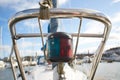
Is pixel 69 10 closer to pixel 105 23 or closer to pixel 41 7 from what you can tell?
pixel 41 7

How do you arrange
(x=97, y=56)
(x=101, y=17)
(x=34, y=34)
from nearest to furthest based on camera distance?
(x=101, y=17) < (x=97, y=56) < (x=34, y=34)

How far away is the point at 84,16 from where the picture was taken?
2.28 m

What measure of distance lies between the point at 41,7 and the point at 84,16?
41 centimetres

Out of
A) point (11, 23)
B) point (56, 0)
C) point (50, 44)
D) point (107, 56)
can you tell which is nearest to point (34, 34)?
point (11, 23)

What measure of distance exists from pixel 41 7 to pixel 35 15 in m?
0.09

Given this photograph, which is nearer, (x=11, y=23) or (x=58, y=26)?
(x=11, y=23)

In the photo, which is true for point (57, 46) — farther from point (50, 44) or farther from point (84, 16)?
point (84, 16)

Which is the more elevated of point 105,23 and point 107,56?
point 105,23

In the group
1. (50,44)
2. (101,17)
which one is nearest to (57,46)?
(50,44)

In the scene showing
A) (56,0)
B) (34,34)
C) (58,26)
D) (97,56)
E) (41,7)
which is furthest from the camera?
(56,0)

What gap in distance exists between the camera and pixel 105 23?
2473mm

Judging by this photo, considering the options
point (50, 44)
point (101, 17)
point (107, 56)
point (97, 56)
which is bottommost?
point (107, 56)

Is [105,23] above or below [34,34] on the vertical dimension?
above

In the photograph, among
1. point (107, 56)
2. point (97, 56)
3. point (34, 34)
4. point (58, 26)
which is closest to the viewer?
point (97, 56)
